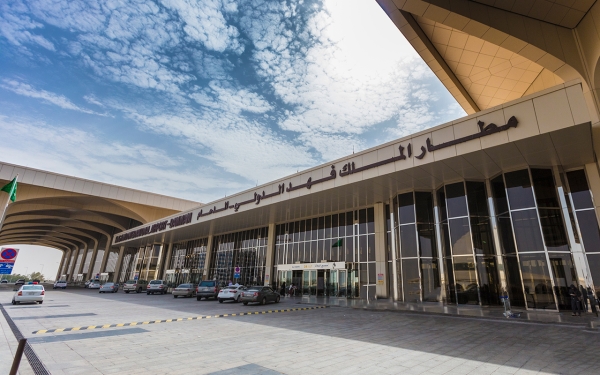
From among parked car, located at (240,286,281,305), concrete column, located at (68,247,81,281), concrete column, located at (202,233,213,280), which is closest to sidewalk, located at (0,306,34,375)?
parked car, located at (240,286,281,305)

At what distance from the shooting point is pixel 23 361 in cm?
571

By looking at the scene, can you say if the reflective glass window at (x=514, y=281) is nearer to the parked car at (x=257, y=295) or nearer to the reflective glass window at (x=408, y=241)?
the reflective glass window at (x=408, y=241)

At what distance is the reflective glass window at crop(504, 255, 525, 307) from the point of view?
16219mm

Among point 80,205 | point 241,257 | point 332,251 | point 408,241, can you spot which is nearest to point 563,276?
point 408,241

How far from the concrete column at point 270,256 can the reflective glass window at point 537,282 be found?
22.1m

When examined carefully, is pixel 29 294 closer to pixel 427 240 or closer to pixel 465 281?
pixel 427 240

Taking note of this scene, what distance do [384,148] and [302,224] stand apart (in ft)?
49.2

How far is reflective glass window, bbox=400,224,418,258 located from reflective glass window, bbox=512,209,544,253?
601cm

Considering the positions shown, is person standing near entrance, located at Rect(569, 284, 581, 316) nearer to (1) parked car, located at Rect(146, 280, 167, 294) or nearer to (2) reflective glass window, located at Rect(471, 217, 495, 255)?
(2) reflective glass window, located at Rect(471, 217, 495, 255)

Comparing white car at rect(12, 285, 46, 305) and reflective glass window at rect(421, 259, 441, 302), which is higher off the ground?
reflective glass window at rect(421, 259, 441, 302)

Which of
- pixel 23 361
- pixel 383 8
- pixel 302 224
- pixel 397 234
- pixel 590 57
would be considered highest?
pixel 383 8

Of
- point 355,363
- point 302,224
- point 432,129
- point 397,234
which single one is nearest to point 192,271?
point 302,224

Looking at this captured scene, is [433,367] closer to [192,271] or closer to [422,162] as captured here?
[422,162]

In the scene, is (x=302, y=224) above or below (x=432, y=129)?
below
